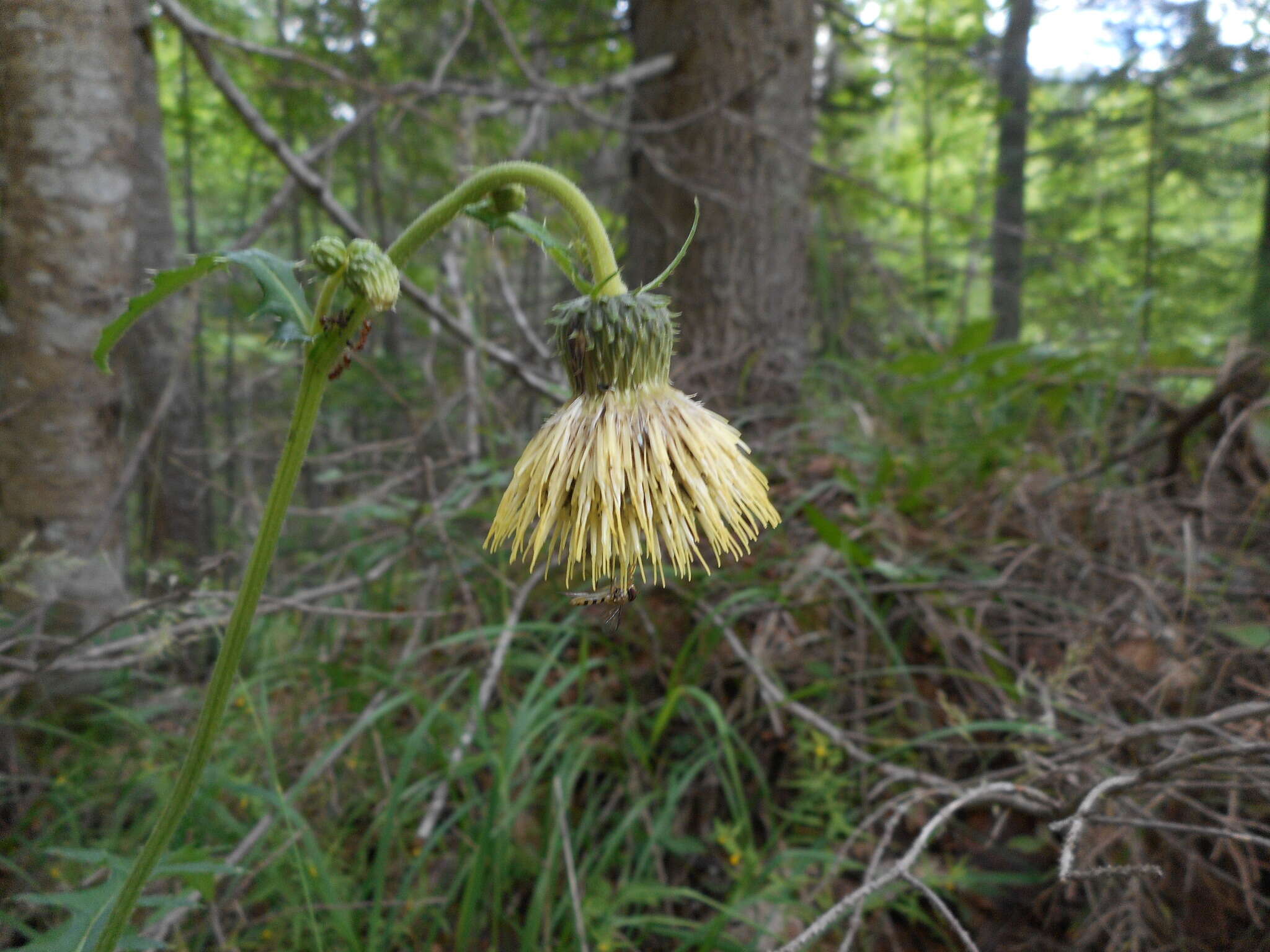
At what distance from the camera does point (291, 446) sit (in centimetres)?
108

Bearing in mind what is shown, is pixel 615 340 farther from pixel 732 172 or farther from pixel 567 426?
pixel 732 172

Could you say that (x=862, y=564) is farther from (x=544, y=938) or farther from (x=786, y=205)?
(x=786, y=205)

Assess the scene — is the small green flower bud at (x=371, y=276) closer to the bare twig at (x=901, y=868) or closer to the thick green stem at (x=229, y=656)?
the thick green stem at (x=229, y=656)

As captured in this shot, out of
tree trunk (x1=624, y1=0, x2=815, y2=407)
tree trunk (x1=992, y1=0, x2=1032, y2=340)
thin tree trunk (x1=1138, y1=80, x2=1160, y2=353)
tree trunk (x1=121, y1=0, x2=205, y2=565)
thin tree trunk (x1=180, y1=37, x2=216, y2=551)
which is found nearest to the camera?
tree trunk (x1=624, y1=0, x2=815, y2=407)

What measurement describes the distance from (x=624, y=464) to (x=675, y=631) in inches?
58.6

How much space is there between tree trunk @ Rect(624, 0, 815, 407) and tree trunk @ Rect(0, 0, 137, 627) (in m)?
2.14

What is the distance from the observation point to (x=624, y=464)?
118 cm

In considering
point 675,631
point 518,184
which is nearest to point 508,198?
point 518,184

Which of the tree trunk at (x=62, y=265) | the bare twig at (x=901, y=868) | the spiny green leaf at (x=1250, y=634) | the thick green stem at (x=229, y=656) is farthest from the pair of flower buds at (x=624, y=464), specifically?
the tree trunk at (x=62, y=265)

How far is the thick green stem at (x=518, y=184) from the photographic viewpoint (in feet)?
3.65

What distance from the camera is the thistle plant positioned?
1.05 m

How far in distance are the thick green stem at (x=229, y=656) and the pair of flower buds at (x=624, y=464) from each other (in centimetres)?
26

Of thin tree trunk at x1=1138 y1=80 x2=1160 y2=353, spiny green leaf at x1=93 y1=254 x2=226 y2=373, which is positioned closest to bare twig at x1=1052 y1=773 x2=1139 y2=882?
spiny green leaf at x1=93 y1=254 x2=226 y2=373

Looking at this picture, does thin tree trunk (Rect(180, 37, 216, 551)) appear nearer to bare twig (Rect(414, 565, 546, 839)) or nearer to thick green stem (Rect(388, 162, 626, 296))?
bare twig (Rect(414, 565, 546, 839))
